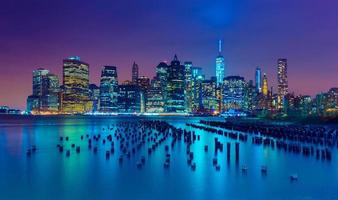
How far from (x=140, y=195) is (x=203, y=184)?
550cm

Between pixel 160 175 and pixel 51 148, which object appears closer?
pixel 160 175

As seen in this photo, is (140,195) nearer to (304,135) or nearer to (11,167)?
(11,167)

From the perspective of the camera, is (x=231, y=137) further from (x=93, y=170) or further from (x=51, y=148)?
(x=93, y=170)

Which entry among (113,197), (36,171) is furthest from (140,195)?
(36,171)

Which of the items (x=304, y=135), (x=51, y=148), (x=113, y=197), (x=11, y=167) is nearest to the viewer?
(x=113, y=197)

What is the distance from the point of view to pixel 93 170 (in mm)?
39312

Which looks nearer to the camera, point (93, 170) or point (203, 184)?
point (203, 184)

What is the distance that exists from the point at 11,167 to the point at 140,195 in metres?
17.1

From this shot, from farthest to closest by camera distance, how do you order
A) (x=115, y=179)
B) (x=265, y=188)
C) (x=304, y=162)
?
1. (x=304, y=162)
2. (x=115, y=179)
3. (x=265, y=188)

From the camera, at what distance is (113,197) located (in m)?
28.6

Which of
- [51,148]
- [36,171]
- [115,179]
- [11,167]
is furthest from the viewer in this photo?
[51,148]

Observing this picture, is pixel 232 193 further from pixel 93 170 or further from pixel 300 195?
pixel 93 170

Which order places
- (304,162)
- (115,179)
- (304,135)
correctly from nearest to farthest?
(115,179)
(304,162)
(304,135)

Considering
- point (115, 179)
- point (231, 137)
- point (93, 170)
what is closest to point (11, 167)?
point (93, 170)
